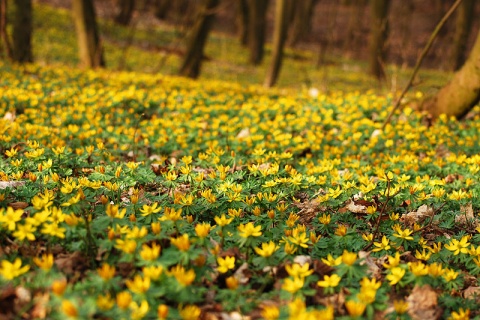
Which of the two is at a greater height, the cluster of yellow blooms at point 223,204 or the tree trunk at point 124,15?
the tree trunk at point 124,15

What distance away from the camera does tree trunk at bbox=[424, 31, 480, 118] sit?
564 centimetres

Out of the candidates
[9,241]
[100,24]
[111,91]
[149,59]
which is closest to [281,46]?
[111,91]

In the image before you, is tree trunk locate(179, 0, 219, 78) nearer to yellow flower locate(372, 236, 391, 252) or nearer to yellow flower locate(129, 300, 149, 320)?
yellow flower locate(372, 236, 391, 252)

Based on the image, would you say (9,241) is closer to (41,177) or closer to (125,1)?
(41,177)

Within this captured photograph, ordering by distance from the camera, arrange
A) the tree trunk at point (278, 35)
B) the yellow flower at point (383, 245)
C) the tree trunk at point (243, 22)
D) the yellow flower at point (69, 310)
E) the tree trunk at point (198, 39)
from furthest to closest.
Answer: the tree trunk at point (243, 22) → the tree trunk at point (278, 35) → the tree trunk at point (198, 39) → the yellow flower at point (383, 245) → the yellow flower at point (69, 310)

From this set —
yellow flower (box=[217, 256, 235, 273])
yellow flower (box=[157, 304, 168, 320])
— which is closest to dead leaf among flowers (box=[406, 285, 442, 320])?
yellow flower (box=[217, 256, 235, 273])

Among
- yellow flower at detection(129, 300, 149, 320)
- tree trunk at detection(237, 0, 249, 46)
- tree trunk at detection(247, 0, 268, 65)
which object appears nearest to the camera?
yellow flower at detection(129, 300, 149, 320)

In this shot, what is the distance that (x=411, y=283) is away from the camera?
2.21 meters

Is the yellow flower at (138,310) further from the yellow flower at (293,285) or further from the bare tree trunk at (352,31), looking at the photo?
the bare tree trunk at (352,31)

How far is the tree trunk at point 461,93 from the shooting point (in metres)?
5.64

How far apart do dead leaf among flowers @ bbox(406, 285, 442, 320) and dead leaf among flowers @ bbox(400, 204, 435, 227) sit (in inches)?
39.9

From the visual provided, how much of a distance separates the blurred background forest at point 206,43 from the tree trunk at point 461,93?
1.01 meters

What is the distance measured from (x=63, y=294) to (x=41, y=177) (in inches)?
67.0

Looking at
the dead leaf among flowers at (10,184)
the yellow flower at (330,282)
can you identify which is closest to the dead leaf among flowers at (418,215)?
the yellow flower at (330,282)
